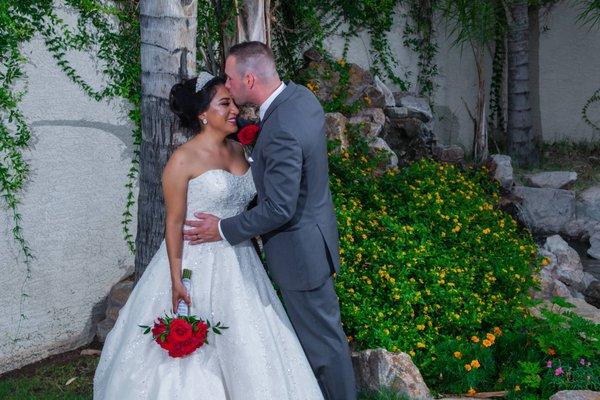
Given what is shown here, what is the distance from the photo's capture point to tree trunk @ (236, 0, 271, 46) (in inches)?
231

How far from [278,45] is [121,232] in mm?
3312

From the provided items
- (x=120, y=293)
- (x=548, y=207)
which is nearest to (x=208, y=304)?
(x=120, y=293)

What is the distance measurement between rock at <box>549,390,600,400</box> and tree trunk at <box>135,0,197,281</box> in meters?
2.39

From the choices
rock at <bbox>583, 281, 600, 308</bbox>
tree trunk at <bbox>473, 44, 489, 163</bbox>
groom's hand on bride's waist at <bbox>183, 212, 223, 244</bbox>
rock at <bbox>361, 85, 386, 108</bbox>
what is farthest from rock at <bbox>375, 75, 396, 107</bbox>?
groom's hand on bride's waist at <bbox>183, 212, 223, 244</bbox>

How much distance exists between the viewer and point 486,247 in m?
6.91

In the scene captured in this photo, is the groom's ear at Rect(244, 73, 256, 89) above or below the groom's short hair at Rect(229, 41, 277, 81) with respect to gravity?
below

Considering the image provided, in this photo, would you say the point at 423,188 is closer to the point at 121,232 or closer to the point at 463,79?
the point at 121,232

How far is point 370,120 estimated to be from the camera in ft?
27.8

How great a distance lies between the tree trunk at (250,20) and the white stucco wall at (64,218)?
110cm

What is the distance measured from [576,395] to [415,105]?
5.57 m

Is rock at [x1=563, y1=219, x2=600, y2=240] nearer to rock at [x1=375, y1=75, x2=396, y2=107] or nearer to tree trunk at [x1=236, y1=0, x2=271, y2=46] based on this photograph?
rock at [x1=375, y1=75, x2=396, y2=107]

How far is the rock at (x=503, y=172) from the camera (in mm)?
9672

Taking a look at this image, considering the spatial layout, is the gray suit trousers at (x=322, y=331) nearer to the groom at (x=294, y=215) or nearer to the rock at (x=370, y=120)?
→ the groom at (x=294, y=215)

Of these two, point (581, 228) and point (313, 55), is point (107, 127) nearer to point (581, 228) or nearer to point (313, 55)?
point (313, 55)
